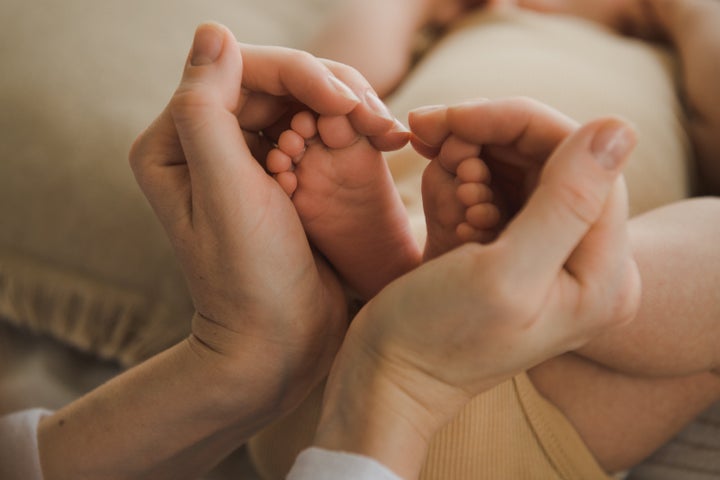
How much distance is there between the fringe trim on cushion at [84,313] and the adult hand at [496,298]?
0.36 m

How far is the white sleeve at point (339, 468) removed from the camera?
1.44 ft

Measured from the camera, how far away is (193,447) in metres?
0.62

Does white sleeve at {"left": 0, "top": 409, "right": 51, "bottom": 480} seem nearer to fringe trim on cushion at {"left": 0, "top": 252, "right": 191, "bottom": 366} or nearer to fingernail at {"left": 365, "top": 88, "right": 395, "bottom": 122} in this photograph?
fringe trim on cushion at {"left": 0, "top": 252, "right": 191, "bottom": 366}

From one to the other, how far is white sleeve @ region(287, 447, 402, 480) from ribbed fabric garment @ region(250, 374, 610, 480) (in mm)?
136

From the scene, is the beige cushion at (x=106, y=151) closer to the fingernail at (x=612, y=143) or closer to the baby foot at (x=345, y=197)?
the baby foot at (x=345, y=197)

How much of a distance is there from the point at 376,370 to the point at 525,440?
210 millimetres

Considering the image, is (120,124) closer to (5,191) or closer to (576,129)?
(5,191)

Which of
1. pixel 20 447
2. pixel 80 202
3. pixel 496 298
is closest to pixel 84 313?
pixel 80 202

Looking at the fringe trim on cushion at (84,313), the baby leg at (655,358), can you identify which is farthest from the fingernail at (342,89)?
the fringe trim on cushion at (84,313)

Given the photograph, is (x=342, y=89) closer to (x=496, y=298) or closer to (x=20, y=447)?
(x=496, y=298)

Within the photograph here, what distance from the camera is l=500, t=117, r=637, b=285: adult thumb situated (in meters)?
0.40

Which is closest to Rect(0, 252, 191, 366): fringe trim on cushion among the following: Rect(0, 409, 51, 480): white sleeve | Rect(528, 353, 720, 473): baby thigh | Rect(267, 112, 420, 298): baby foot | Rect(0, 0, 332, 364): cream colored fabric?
Rect(0, 0, 332, 364): cream colored fabric

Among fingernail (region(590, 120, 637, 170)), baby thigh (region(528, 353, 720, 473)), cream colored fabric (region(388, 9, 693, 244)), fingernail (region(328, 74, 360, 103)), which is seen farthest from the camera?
cream colored fabric (region(388, 9, 693, 244))

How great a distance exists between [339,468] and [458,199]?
0.70 feet
